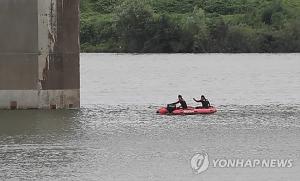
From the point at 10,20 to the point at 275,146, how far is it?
13.0m

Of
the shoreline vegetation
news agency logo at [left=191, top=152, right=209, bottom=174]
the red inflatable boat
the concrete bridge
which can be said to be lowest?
the shoreline vegetation

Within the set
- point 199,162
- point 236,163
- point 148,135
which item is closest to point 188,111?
point 148,135

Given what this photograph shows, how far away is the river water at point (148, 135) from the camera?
926 inches

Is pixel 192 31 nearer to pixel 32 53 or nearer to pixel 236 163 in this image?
pixel 32 53

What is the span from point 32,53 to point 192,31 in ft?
253

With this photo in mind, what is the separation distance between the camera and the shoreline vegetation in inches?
4306

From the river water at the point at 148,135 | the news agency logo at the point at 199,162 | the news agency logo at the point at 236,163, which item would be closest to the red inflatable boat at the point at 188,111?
the river water at the point at 148,135

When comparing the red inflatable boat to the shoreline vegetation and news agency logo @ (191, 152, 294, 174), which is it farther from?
the shoreline vegetation

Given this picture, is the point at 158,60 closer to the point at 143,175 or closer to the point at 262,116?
the point at 262,116

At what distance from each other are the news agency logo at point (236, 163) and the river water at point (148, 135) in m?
0.17

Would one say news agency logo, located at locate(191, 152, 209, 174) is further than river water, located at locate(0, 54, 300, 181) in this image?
Yes

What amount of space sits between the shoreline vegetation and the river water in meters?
50.2

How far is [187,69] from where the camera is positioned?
263 ft

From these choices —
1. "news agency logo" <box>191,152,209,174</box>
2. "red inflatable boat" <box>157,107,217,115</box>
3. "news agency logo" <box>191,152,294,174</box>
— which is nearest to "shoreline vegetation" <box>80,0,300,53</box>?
"red inflatable boat" <box>157,107,217,115</box>
